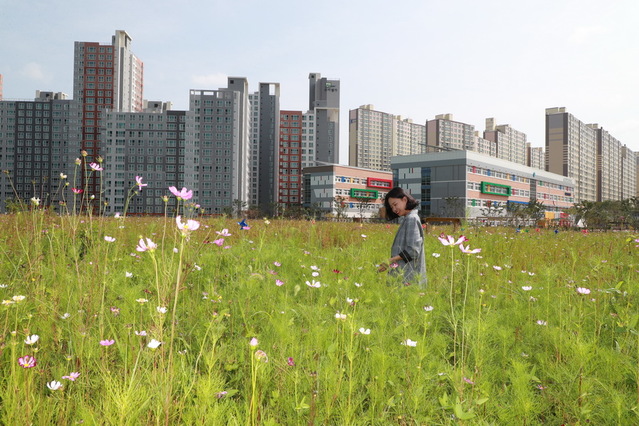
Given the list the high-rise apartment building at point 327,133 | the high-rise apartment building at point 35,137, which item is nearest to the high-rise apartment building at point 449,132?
the high-rise apartment building at point 327,133

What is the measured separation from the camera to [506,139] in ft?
444

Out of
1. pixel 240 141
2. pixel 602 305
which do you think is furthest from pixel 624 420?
pixel 240 141

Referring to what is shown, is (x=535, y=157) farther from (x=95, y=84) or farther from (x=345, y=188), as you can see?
(x=95, y=84)

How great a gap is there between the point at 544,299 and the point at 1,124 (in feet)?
417

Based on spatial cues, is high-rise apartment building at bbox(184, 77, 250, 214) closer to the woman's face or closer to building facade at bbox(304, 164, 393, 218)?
building facade at bbox(304, 164, 393, 218)

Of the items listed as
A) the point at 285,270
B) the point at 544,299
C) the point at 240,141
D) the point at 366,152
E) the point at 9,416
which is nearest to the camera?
the point at 9,416

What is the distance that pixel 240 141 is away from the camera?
9394 cm

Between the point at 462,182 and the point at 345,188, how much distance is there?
2183 cm

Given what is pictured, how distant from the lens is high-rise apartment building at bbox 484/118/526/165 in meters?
132

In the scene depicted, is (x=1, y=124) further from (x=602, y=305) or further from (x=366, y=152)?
(x=602, y=305)

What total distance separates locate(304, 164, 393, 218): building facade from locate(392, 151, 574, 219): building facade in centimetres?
532

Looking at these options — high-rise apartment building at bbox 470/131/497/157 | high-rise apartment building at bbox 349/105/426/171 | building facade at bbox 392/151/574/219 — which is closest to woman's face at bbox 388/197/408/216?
building facade at bbox 392/151/574/219

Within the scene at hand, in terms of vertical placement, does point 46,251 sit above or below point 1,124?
below

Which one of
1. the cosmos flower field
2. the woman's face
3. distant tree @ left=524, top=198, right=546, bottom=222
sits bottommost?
the cosmos flower field
